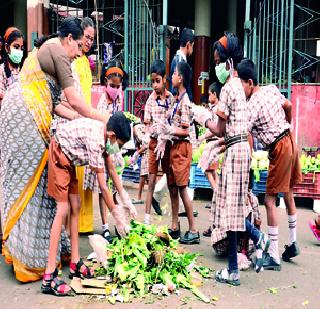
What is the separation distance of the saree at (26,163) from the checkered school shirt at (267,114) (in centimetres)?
189

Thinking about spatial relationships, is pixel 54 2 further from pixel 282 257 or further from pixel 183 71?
pixel 282 257

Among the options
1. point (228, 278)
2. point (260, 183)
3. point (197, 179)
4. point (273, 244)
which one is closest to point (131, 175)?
point (197, 179)

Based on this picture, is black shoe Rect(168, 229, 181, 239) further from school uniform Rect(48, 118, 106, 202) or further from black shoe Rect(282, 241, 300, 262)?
school uniform Rect(48, 118, 106, 202)

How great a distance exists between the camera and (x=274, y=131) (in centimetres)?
482

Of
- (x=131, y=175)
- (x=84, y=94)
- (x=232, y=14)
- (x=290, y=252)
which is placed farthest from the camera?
(x=232, y=14)

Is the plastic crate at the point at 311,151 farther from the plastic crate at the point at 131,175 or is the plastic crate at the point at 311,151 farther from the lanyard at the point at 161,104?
the lanyard at the point at 161,104

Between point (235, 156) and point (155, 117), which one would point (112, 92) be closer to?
point (155, 117)

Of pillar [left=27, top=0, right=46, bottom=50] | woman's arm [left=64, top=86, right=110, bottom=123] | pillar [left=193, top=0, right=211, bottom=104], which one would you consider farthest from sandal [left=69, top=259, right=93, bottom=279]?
pillar [left=27, top=0, right=46, bottom=50]

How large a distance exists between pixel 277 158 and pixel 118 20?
7.69 metres

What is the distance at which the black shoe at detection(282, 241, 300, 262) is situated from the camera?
5023 millimetres

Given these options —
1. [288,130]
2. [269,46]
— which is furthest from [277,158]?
[269,46]

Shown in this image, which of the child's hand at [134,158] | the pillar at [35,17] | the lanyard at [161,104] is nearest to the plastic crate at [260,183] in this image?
the child's hand at [134,158]

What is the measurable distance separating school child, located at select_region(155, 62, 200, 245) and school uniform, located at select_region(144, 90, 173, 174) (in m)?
0.15

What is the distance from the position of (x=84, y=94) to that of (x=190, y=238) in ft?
6.49
